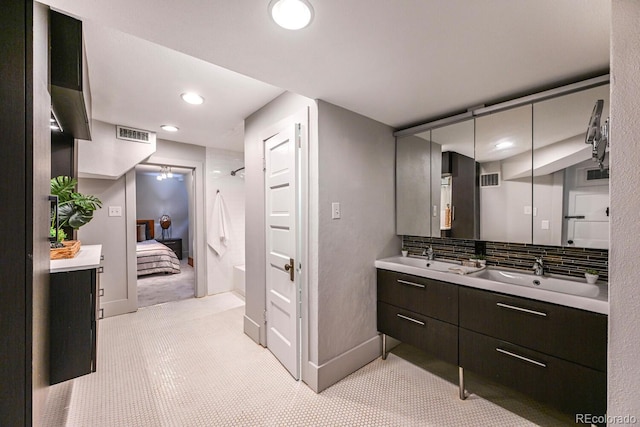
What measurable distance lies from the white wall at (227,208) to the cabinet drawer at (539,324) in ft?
10.5

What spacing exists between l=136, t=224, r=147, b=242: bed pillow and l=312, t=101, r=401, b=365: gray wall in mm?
6618

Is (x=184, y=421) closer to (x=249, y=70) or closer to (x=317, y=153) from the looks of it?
(x=317, y=153)

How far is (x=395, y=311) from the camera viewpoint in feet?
7.20

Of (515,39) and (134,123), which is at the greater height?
(134,123)

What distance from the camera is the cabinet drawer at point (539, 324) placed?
1.31 m

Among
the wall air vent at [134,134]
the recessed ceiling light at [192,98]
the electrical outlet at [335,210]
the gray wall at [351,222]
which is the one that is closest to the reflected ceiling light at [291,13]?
the gray wall at [351,222]

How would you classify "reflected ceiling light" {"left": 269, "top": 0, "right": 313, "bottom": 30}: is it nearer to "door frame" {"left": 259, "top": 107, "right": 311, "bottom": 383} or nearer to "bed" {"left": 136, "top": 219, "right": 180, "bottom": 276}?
"door frame" {"left": 259, "top": 107, "right": 311, "bottom": 383}

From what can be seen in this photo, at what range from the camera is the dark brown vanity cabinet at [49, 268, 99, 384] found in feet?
4.49

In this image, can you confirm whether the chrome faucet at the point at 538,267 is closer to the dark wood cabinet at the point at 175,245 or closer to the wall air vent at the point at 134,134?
the wall air vent at the point at 134,134

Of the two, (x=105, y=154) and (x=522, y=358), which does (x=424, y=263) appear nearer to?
(x=522, y=358)

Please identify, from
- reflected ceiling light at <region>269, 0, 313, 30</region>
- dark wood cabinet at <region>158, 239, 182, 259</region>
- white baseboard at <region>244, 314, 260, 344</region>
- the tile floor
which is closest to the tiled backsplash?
the tile floor

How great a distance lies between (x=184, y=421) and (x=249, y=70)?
2.15 metres

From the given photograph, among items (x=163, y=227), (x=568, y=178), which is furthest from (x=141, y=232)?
(x=568, y=178)

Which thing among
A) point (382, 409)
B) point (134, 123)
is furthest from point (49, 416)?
point (134, 123)
